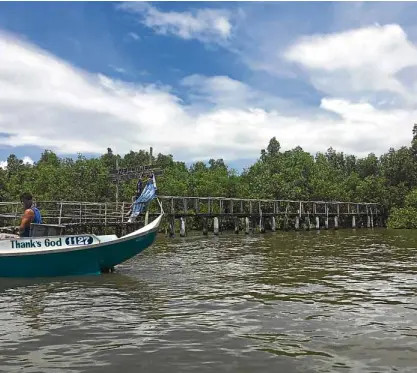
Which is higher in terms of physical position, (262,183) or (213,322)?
(262,183)

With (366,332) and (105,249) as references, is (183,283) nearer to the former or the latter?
(105,249)

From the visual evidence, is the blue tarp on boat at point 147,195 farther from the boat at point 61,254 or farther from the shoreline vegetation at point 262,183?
the shoreline vegetation at point 262,183

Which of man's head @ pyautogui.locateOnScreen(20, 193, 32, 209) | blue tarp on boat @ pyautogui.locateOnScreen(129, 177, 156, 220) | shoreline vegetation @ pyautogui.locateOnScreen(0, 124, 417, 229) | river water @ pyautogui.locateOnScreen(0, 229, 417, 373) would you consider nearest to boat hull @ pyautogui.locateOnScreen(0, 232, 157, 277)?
river water @ pyautogui.locateOnScreen(0, 229, 417, 373)

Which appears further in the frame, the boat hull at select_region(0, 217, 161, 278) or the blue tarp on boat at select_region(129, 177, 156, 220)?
the blue tarp on boat at select_region(129, 177, 156, 220)

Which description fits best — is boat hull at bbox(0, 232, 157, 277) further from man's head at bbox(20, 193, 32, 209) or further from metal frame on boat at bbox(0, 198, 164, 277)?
man's head at bbox(20, 193, 32, 209)

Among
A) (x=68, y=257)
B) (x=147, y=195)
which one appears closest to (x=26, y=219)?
(x=68, y=257)

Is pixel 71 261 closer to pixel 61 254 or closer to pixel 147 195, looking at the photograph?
pixel 61 254

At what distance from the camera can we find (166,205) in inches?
2430

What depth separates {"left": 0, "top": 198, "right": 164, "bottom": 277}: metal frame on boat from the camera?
49.8 ft

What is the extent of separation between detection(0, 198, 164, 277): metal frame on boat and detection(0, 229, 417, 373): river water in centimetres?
53

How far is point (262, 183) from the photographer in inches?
2704

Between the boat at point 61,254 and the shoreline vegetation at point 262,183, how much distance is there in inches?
1696

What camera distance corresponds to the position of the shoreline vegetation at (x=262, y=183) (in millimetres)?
61375

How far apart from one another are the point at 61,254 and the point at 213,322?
294 inches
